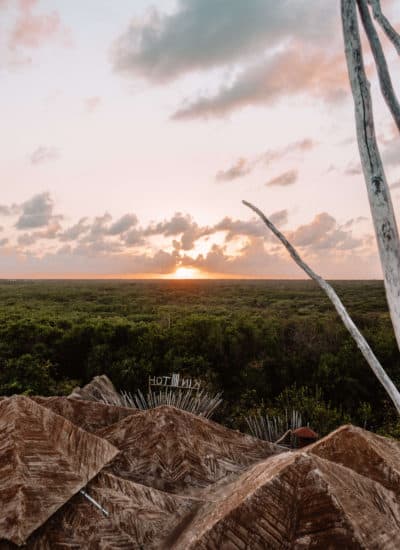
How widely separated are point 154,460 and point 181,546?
1.04 meters

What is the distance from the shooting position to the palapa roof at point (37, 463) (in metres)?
1.90

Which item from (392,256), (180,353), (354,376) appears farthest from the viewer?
(180,353)

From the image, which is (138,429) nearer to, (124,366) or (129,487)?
(129,487)

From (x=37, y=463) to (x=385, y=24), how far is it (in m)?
2.95

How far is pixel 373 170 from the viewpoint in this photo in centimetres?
186

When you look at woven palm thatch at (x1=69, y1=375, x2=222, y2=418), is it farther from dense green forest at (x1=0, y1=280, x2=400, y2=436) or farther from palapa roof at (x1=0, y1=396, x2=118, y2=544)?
dense green forest at (x1=0, y1=280, x2=400, y2=436)

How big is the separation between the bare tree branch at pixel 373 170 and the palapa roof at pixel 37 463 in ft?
6.16

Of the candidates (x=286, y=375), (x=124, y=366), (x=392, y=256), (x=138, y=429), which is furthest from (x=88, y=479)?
(x=286, y=375)

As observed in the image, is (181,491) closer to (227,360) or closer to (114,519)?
(114,519)

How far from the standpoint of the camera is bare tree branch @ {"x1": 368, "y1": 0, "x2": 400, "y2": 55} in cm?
187

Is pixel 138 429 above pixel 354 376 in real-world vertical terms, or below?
above

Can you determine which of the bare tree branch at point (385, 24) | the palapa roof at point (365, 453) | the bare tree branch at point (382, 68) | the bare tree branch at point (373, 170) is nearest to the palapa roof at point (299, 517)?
the palapa roof at point (365, 453)

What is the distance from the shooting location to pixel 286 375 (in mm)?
14844

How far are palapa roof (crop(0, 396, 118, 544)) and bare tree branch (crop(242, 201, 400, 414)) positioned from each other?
165 cm
